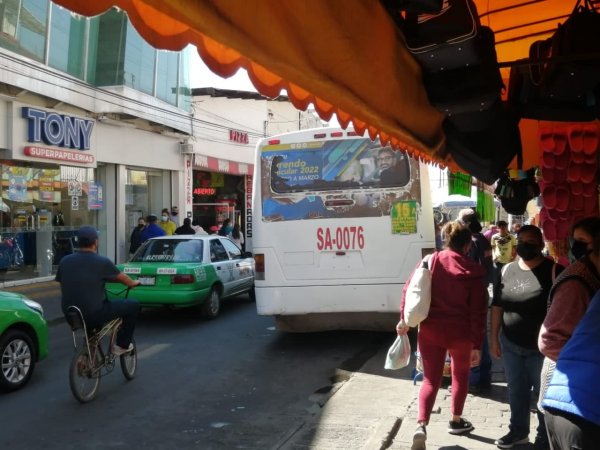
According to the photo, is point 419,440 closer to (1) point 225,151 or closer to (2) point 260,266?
(2) point 260,266

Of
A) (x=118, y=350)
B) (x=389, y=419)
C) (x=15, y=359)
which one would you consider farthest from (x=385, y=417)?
(x=15, y=359)

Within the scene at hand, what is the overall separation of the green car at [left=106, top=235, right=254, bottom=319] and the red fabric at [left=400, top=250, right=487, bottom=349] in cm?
618

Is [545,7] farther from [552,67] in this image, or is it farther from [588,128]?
[588,128]

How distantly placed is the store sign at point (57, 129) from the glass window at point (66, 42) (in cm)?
131

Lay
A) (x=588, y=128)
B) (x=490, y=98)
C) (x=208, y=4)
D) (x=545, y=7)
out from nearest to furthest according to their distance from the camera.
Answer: (x=208, y=4) → (x=490, y=98) → (x=545, y=7) → (x=588, y=128)

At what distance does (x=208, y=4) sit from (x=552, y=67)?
2634 mm

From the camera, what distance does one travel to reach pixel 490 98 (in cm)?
342

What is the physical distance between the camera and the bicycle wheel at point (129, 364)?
22.2 ft

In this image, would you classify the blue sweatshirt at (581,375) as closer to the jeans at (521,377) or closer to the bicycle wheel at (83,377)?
the jeans at (521,377)

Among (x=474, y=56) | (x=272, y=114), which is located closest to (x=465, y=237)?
(x=474, y=56)

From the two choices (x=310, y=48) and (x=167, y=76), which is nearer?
(x=310, y=48)

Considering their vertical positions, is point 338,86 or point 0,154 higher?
point 0,154

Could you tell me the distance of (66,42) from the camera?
15.0 meters

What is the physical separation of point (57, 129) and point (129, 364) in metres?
9.41
